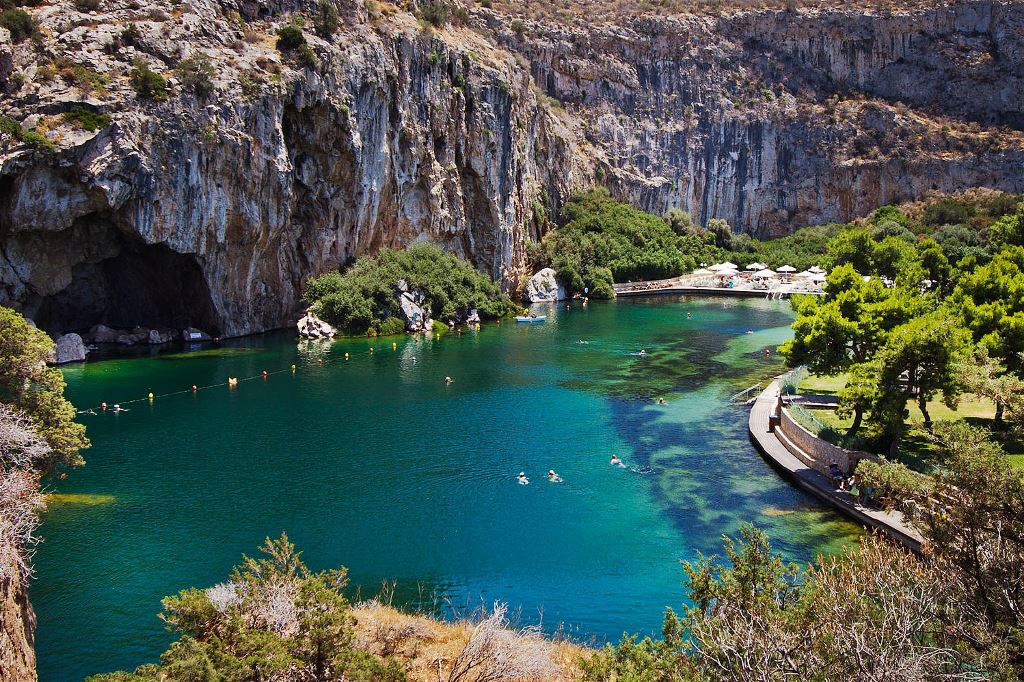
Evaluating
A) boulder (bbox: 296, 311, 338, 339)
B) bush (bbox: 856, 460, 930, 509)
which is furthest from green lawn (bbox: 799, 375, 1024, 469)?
boulder (bbox: 296, 311, 338, 339)

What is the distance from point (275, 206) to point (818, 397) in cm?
3847

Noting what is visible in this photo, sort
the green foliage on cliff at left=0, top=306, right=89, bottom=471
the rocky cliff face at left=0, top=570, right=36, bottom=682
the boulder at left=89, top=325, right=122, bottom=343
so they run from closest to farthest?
the rocky cliff face at left=0, top=570, right=36, bottom=682, the green foliage on cliff at left=0, top=306, right=89, bottom=471, the boulder at left=89, top=325, right=122, bottom=343

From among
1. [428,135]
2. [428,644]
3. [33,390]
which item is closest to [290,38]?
[428,135]

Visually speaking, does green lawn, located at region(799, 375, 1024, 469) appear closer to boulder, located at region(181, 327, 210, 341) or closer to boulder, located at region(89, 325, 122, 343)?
boulder, located at region(181, 327, 210, 341)

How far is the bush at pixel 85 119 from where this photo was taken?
46.2 m

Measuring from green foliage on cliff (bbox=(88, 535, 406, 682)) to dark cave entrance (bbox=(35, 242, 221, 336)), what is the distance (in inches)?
1785

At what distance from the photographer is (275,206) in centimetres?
5828

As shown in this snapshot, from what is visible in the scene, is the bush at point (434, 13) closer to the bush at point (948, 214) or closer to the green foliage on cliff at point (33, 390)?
the green foliage on cliff at point (33, 390)

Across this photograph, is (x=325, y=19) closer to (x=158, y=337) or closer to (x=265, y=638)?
(x=158, y=337)

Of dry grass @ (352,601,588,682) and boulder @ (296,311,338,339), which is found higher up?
boulder @ (296,311,338,339)

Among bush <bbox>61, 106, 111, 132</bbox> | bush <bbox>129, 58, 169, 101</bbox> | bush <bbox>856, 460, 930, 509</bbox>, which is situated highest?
bush <bbox>129, 58, 169, 101</bbox>

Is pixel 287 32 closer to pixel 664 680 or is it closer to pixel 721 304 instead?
pixel 721 304

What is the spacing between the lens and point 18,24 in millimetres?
47125

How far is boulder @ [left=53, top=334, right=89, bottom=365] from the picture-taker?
49.3 metres
